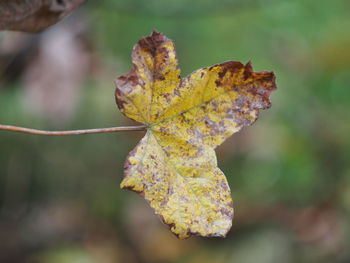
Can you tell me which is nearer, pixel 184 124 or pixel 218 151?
pixel 184 124

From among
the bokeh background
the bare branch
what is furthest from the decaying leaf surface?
the bokeh background

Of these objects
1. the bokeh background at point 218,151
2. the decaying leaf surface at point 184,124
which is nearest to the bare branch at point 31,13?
the decaying leaf surface at point 184,124

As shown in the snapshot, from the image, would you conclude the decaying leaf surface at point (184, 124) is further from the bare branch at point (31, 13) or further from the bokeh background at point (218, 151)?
the bokeh background at point (218, 151)

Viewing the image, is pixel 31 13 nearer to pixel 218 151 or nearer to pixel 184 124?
pixel 184 124

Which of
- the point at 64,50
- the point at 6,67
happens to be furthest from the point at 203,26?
the point at 6,67

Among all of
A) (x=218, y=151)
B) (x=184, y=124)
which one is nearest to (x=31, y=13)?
(x=184, y=124)

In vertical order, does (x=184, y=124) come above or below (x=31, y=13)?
below
